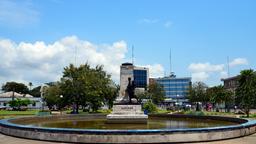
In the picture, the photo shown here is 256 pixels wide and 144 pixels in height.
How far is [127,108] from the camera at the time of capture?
2591 cm

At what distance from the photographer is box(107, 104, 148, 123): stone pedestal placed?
81.9 ft

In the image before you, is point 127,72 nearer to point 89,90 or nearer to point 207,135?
point 207,135

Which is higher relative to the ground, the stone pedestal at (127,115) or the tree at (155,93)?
the tree at (155,93)

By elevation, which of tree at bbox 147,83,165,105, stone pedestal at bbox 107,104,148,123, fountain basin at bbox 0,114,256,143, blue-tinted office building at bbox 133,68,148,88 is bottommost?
fountain basin at bbox 0,114,256,143

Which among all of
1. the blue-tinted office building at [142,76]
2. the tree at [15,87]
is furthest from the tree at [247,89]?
the tree at [15,87]

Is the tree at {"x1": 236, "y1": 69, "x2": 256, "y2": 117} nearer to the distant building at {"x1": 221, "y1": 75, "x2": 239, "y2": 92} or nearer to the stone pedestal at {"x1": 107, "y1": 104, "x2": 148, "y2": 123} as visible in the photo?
the stone pedestal at {"x1": 107, "y1": 104, "x2": 148, "y2": 123}

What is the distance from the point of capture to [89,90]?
2248 inches

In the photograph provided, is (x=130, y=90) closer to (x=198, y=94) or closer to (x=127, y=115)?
(x=127, y=115)

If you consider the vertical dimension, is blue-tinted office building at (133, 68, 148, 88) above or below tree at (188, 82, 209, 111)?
above

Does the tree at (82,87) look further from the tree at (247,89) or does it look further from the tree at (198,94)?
the tree at (198,94)

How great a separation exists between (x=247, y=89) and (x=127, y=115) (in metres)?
38.5

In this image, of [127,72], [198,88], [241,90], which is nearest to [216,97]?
[198,88]

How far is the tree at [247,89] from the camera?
183 ft

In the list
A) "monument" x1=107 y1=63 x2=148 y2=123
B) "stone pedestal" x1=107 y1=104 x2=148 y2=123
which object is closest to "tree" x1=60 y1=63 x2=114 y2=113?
"monument" x1=107 y1=63 x2=148 y2=123
